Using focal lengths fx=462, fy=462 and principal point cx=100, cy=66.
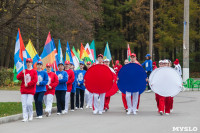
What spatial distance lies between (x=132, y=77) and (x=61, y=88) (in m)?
2.26

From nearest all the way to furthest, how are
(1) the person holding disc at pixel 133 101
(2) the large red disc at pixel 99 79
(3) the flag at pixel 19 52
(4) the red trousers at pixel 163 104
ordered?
(3) the flag at pixel 19 52
(4) the red trousers at pixel 163 104
(1) the person holding disc at pixel 133 101
(2) the large red disc at pixel 99 79

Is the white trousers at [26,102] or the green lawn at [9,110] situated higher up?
the white trousers at [26,102]

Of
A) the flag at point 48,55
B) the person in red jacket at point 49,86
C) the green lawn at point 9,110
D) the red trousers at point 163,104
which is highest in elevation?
the flag at point 48,55

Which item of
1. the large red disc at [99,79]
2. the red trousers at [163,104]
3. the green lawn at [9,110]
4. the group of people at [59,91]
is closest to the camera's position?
the group of people at [59,91]

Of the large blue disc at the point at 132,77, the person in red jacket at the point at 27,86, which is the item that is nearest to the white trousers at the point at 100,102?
the large blue disc at the point at 132,77

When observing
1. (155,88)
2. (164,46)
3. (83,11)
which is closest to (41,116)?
(155,88)

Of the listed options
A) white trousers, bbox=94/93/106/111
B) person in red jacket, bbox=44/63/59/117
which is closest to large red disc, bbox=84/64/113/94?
white trousers, bbox=94/93/106/111

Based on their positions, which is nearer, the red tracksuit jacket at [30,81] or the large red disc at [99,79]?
the red tracksuit jacket at [30,81]

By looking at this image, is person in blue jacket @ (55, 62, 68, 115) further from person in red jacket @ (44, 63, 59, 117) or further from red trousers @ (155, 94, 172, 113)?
red trousers @ (155, 94, 172, 113)

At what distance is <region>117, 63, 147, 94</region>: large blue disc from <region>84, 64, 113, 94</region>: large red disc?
1.16 ft

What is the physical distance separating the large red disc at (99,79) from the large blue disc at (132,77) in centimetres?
36

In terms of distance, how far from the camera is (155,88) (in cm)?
1415

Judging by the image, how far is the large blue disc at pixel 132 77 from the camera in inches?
567

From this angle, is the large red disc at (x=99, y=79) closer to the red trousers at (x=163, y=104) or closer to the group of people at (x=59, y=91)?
the group of people at (x=59, y=91)
